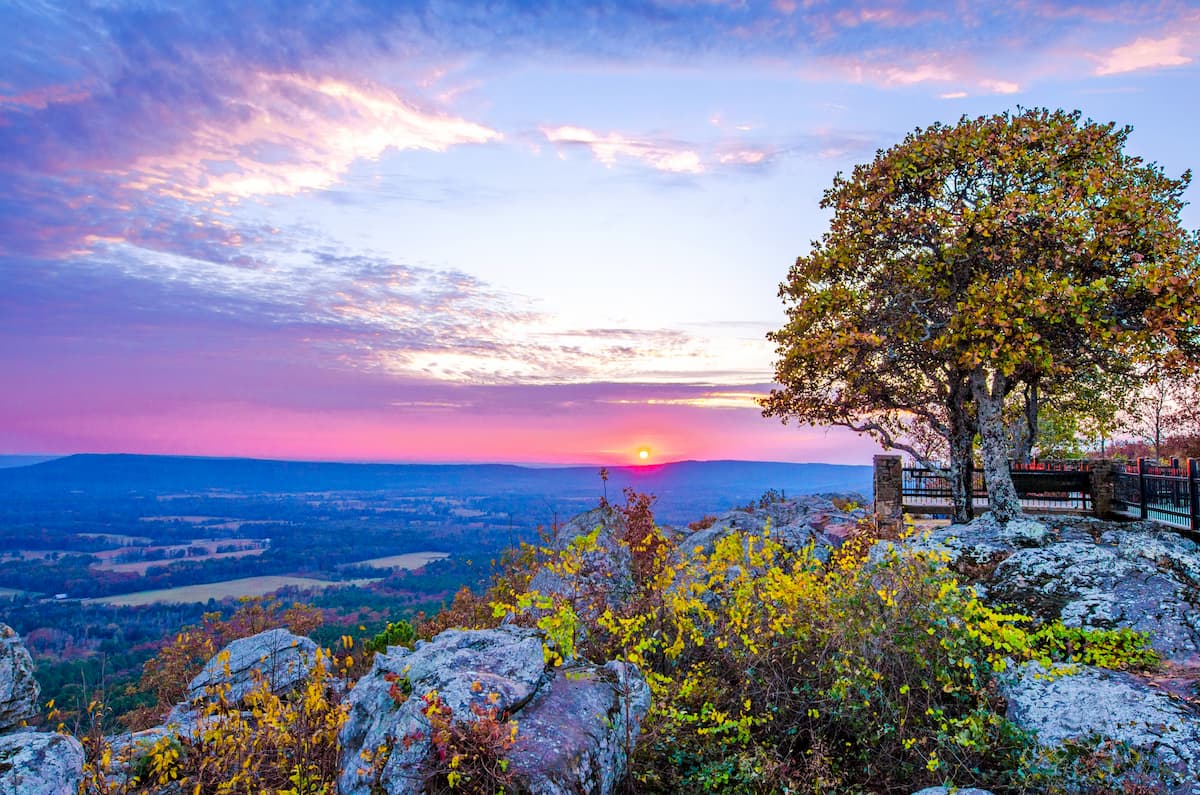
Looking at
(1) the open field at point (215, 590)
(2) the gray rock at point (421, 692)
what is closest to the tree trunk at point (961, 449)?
(2) the gray rock at point (421, 692)

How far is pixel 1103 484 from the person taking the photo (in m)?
20.0

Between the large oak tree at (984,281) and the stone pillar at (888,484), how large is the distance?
862 mm

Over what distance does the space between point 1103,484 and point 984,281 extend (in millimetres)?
9626

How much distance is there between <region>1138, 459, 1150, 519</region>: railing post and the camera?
18.5 m

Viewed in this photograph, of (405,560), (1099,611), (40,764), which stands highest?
(1099,611)

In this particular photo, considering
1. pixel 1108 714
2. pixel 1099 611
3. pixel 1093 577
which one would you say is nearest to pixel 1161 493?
pixel 1093 577

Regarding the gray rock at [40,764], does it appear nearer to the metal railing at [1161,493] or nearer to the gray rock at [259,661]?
the gray rock at [259,661]

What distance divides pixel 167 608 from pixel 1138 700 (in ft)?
405

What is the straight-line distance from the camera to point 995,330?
15.2 metres

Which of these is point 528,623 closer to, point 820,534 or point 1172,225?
point 820,534

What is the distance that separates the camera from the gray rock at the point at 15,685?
8.86 meters

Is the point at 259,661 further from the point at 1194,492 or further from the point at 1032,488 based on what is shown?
the point at 1032,488

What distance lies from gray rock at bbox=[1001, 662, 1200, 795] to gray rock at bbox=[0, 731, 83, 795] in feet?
25.2

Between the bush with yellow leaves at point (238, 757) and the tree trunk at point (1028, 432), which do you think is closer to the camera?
the bush with yellow leaves at point (238, 757)
